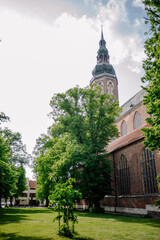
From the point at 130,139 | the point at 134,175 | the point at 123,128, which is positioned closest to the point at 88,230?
the point at 134,175

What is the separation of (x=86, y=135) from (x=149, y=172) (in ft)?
25.2

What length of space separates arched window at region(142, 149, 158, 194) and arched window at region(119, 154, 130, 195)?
9.25 feet

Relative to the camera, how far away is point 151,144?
12164 millimetres

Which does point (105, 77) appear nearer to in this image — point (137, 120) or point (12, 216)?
point (137, 120)

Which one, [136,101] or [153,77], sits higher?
[136,101]

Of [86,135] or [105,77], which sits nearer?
[86,135]

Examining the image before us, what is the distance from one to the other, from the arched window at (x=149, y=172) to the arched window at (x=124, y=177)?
2.82 meters

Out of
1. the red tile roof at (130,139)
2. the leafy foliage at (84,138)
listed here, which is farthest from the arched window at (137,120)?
the leafy foliage at (84,138)

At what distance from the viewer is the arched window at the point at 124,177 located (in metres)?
21.3

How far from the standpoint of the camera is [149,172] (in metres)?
18.5

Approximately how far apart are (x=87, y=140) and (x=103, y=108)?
13.7 ft

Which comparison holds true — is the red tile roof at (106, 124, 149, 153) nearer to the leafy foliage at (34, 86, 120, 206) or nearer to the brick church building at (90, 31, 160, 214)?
the brick church building at (90, 31, 160, 214)

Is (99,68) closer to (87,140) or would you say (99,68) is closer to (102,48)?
(102,48)

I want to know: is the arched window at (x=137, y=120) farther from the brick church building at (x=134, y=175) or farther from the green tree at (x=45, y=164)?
the green tree at (x=45, y=164)
